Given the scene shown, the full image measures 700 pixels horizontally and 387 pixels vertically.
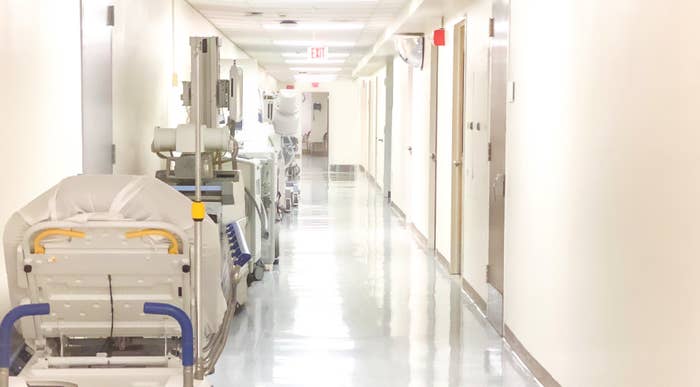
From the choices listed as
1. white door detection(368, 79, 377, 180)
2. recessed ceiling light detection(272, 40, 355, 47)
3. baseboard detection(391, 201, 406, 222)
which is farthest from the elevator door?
white door detection(368, 79, 377, 180)

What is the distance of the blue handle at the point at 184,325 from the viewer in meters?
3.24

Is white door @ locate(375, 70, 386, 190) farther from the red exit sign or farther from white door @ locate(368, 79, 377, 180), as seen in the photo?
the red exit sign

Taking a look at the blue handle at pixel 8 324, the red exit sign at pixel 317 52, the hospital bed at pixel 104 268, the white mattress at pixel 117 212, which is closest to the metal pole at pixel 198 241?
the hospital bed at pixel 104 268

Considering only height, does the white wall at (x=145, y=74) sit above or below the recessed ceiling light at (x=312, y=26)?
below

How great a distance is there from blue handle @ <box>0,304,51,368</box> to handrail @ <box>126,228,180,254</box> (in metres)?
0.60

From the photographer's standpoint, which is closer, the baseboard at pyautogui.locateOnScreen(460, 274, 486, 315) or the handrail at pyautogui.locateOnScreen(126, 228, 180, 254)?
the handrail at pyautogui.locateOnScreen(126, 228, 180, 254)

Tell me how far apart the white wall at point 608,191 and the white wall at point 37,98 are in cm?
282

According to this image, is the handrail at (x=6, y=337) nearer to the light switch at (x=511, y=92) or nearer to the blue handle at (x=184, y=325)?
Result: the blue handle at (x=184, y=325)

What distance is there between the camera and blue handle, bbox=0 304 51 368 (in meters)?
3.16

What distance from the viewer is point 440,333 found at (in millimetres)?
6352

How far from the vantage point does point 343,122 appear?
2477 cm

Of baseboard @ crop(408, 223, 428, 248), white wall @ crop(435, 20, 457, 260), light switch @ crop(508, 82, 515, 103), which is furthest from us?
baseboard @ crop(408, 223, 428, 248)

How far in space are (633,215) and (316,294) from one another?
436 cm

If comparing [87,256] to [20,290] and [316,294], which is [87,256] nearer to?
[20,290]
